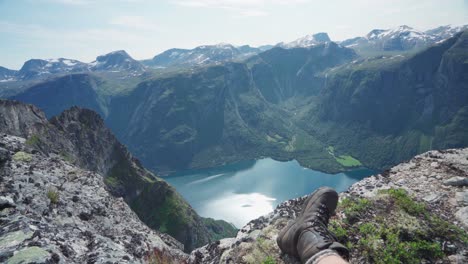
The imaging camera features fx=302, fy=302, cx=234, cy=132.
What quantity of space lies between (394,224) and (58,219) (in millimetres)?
12968

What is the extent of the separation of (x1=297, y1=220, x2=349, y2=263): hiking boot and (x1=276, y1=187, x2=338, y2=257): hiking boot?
240 millimetres

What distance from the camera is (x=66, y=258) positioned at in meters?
8.41

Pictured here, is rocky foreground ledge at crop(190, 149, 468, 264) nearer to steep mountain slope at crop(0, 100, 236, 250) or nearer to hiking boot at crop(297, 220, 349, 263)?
hiking boot at crop(297, 220, 349, 263)

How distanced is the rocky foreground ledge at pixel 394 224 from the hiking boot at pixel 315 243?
3.02 ft

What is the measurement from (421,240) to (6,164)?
1882 cm

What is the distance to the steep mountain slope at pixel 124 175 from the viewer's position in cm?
10238

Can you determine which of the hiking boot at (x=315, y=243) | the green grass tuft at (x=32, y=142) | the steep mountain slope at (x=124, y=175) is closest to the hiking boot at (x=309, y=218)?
the hiking boot at (x=315, y=243)

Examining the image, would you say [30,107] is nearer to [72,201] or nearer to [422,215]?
[72,201]

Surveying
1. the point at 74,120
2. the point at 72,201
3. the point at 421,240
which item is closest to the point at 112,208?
the point at 72,201

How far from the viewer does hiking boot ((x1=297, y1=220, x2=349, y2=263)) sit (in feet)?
26.1

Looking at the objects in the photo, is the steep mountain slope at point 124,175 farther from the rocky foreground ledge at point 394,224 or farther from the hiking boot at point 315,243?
the hiking boot at point 315,243

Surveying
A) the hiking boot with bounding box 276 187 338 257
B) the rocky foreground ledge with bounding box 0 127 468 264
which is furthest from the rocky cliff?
the hiking boot with bounding box 276 187 338 257

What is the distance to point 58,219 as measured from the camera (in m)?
12.6

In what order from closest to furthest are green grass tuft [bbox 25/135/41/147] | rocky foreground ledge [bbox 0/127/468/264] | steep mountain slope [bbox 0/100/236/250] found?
rocky foreground ledge [bbox 0/127/468/264]
green grass tuft [bbox 25/135/41/147]
steep mountain slope [bbox 0/100/236/250]
